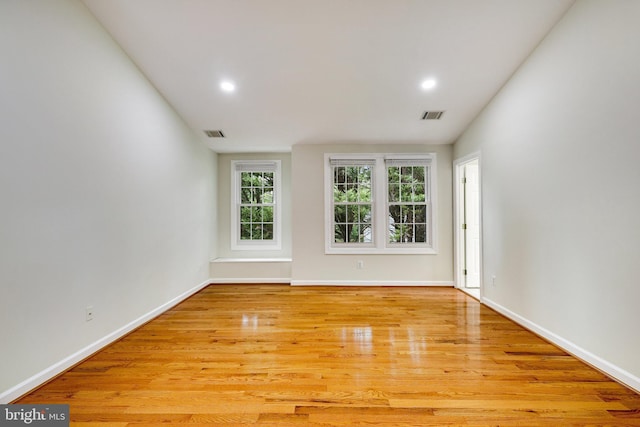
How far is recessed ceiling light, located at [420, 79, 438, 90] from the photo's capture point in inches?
130

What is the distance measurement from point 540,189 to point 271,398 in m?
2.98

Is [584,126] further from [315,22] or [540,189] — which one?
[315,22]

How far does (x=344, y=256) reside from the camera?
4723mm

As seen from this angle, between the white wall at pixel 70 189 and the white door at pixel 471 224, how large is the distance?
4.38 m

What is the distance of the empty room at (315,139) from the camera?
1802 millimetres

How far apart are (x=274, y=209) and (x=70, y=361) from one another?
3.58 metres

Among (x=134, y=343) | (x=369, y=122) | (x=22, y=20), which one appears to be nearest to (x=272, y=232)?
(x=369, y=122)

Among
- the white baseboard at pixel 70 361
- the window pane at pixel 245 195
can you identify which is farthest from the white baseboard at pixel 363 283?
the white baseboard at pixel 70 361

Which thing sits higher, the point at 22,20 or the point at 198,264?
the point at 22,20

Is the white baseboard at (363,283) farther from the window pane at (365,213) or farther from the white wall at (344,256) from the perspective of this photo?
the window pane at (365,213)

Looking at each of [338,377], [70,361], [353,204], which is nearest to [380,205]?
[353,204]

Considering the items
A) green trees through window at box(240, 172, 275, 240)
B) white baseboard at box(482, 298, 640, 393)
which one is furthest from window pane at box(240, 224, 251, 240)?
white baseboard at box(482, 298, 640, 393)

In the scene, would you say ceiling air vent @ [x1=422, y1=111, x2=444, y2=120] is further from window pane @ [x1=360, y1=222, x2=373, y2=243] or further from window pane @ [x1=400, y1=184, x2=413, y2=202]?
window pane @ [x1=360, y1=222, x2=373, y2=243]

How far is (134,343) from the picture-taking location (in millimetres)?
2596
